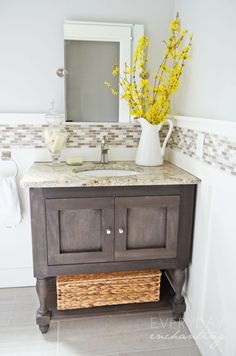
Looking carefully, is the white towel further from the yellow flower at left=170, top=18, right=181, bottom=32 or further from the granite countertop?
the yellow flower at left=170, top=18, right=181, bottom=32

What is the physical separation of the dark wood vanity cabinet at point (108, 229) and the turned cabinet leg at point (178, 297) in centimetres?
6

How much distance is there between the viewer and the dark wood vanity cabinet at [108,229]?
157cm

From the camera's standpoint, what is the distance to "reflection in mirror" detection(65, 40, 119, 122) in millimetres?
1945

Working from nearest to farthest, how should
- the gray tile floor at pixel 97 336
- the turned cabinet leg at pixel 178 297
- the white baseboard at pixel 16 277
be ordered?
the gray tile floor at pixel 97 336
the turned cabinet leg at pixel 178 297
the white baseboard at pixel 16 277

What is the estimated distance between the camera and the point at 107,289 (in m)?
1.80

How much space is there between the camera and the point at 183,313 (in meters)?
1.84

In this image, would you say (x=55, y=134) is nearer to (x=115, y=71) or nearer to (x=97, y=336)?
(x=115, y=71)

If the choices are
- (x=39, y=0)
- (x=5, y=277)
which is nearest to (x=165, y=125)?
(x=39, y=0)

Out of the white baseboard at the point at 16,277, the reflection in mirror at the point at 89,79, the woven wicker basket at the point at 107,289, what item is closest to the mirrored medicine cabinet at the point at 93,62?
the reflection in mirror at the point at 89,79

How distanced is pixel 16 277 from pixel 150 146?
1.28 m

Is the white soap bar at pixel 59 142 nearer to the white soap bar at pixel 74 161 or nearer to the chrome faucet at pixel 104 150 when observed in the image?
the white soap bar at pixel 74 161

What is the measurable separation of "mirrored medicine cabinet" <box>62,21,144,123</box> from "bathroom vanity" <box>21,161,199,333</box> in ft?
1.64

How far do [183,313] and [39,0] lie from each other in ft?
6.64

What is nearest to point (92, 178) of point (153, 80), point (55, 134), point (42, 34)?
point (55, 134)
